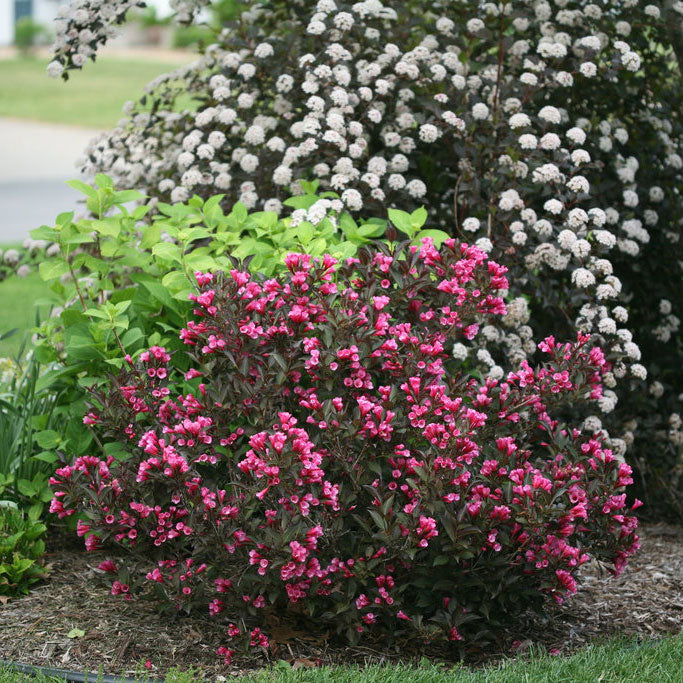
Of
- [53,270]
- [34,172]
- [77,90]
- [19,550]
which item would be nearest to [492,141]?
[53,270]

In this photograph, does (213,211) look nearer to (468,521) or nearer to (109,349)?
(109,349)

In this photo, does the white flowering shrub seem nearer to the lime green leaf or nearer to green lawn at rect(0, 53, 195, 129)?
the lime green leaf

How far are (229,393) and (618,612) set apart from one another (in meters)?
1.57

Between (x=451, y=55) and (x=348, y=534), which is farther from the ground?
(x=451, y=55)

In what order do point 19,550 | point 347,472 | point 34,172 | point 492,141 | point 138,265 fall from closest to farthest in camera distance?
point 347,472 < point 19,550 < point 138,265 < point 492,141 < point 34,172

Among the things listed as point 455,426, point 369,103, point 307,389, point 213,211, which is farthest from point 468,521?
point 369,103

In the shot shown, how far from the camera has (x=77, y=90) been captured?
31.2 m

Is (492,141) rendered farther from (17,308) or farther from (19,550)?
(17,308)

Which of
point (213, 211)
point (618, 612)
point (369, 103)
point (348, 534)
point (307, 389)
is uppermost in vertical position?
point (369, 103)

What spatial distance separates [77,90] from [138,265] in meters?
29.5

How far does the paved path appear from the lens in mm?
13977

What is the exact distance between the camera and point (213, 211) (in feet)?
12.4

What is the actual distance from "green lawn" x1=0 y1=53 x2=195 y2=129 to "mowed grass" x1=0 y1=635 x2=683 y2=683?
23718 mm

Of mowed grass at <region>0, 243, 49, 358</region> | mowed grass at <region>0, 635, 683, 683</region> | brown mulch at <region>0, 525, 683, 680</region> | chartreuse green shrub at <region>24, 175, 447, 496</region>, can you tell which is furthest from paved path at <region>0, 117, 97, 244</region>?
mowed grass at <region>0, 635, 683, 683</region>
